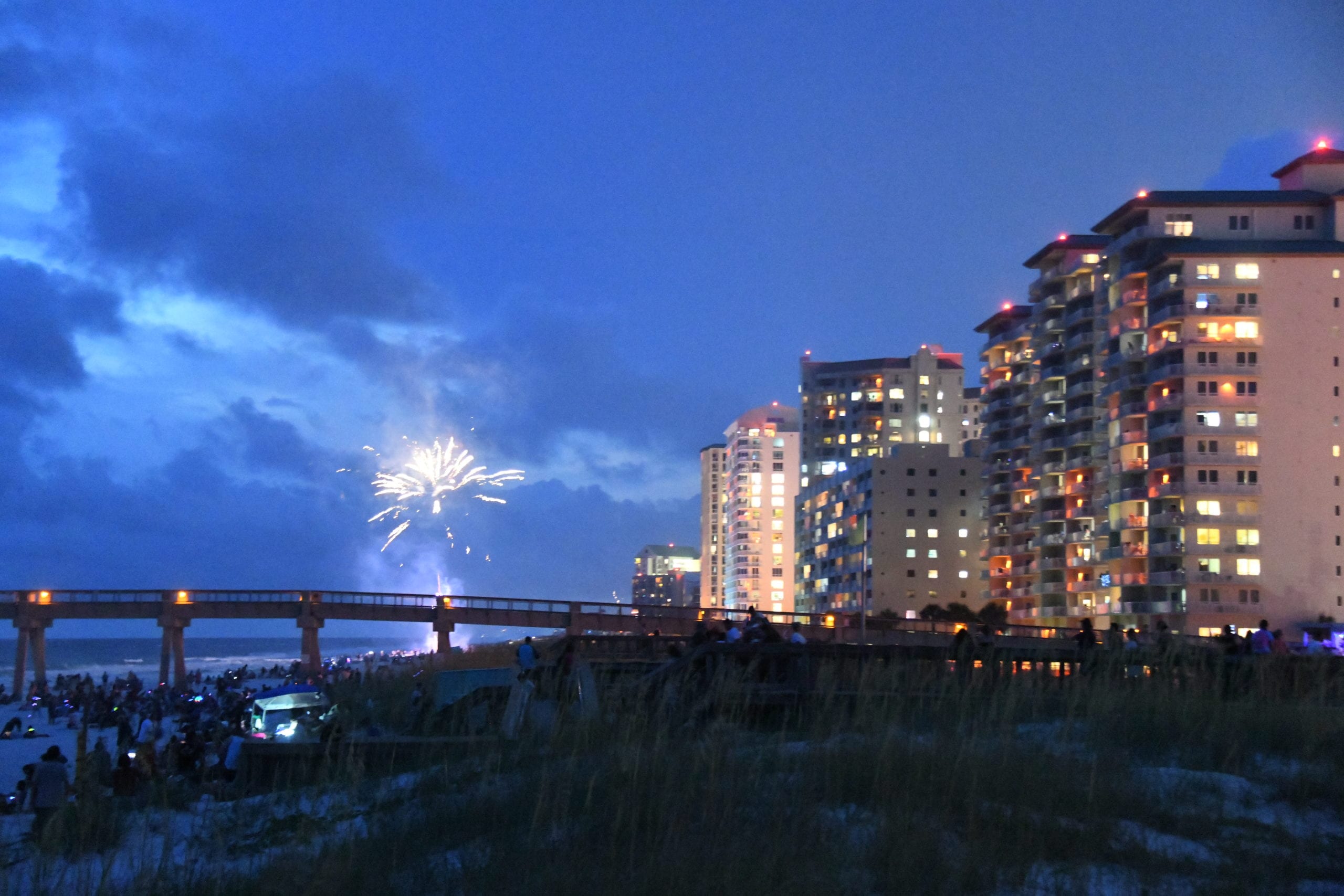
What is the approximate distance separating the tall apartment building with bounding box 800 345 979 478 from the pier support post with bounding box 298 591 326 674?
99.1 meters

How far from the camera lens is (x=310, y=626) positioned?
7012cm

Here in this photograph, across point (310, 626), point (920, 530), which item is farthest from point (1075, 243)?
point (310, 626)

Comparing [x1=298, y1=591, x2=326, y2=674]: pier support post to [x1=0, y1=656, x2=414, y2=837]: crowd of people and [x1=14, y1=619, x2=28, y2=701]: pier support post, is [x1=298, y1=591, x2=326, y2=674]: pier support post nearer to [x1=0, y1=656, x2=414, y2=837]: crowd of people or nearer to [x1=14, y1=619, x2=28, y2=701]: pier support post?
[x1=0, y1=656, x2=414, y2=837]: crowd of people

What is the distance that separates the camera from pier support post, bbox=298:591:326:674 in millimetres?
69312

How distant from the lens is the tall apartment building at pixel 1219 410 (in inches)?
2960

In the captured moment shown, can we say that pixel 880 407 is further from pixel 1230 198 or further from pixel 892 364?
pixel 1230 198

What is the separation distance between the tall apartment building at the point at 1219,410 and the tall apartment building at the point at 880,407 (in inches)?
2959

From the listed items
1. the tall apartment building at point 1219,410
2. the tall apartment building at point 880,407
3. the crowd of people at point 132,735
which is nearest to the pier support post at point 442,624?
the crowd of people at point 132,735

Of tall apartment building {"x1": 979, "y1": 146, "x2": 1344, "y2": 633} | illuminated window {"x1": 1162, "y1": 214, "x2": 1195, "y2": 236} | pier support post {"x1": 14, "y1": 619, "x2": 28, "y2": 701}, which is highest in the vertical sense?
illuminated window {"x1": 1162, "y1": 214, "x2": 1195, "y2": 236}

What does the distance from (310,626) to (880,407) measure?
366 ft

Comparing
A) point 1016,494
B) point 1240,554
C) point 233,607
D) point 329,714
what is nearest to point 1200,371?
point 1240,554

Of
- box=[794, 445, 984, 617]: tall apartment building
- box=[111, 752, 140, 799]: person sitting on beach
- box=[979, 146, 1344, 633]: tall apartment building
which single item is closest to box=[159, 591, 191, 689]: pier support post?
box=[111, 752, 140, 799]: person sitting on beach

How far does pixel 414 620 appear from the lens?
241ft

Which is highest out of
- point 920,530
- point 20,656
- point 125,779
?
point 920,530
